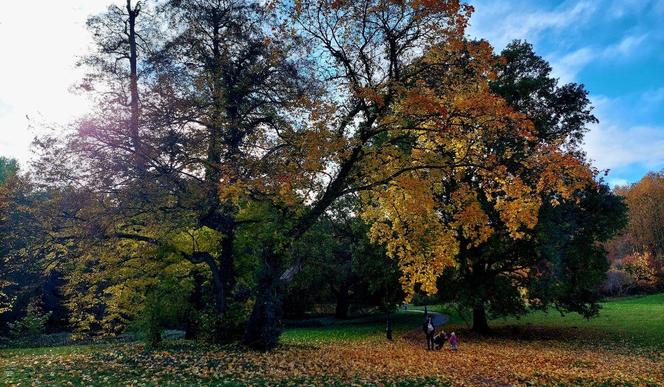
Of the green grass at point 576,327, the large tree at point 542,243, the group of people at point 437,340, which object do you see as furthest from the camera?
the green grass at point 576,327

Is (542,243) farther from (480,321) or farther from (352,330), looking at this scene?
(352,330)

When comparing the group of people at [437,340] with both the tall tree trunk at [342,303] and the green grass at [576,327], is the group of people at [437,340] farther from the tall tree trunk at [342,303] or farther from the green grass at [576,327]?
the tall tree trunk at [342,303]

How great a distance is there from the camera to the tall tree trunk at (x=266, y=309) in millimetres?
15859

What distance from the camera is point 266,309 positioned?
16.5 metres

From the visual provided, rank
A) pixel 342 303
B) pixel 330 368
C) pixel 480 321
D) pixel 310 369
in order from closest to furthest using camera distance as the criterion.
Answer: pixel 310 369
pixel 330 368
pixel 480 321
pixel 342 303

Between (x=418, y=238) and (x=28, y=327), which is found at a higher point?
(x=418, y=238)

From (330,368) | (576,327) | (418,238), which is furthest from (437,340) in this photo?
(576,327)

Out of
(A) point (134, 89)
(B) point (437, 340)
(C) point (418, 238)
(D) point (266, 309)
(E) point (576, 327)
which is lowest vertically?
(E) point (576, 327)

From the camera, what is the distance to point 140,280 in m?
18.2

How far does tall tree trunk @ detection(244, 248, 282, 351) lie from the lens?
15.9 meters

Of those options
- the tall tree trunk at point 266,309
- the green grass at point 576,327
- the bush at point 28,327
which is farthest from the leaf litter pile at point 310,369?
the bush at point 28,327

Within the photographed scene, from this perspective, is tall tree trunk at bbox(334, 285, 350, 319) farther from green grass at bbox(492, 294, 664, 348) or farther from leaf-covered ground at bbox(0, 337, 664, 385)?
leaf-covered ground at bbox(0, 337, 664, 385)

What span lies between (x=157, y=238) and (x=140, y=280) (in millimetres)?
2460

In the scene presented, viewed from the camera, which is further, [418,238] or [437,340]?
[437,340]
